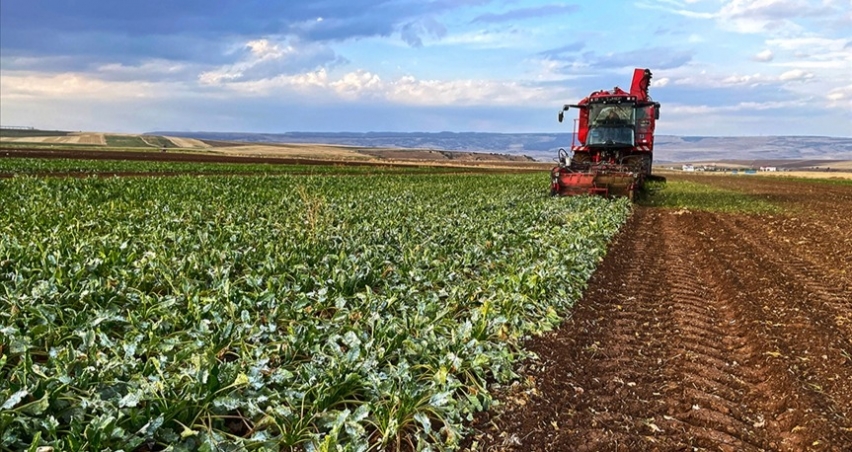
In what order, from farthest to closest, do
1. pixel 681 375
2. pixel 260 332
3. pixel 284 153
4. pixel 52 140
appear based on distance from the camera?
pixel 284 153 < pixel 52 140 < pixel 681 375 < pixel 260 332

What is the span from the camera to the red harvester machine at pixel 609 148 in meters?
19.1

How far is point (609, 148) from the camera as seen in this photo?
20.8 meters

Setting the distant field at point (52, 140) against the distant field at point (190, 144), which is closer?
the distant field at point (52, 140)

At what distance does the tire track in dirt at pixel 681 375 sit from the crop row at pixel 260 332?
1.11ft

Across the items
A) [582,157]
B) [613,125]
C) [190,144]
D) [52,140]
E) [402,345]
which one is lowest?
[402,345]

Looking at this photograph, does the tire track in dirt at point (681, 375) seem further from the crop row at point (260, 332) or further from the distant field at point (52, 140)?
the distant field at point (52, 140)

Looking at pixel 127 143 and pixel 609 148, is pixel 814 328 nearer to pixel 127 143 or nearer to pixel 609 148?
pixel 609 148

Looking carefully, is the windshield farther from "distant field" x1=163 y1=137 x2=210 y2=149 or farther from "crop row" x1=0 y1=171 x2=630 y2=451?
"distant field" x1=163 y1=137 x2=210 y2=149

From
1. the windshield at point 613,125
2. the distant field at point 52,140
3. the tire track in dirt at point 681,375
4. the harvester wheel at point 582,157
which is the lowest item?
the tire track in dirt at point 681,375

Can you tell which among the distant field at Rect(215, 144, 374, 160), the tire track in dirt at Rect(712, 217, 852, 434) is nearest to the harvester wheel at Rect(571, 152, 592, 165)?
the tire track in dirt at Rect(712, 217, 852, 434)

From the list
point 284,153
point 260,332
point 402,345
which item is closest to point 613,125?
point 402,345

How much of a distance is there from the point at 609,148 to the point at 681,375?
56.1 ft

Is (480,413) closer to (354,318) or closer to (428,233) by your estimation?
(354,318)

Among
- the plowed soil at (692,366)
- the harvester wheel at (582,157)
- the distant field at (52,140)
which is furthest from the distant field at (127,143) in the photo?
the plowed soil at (692,366)
